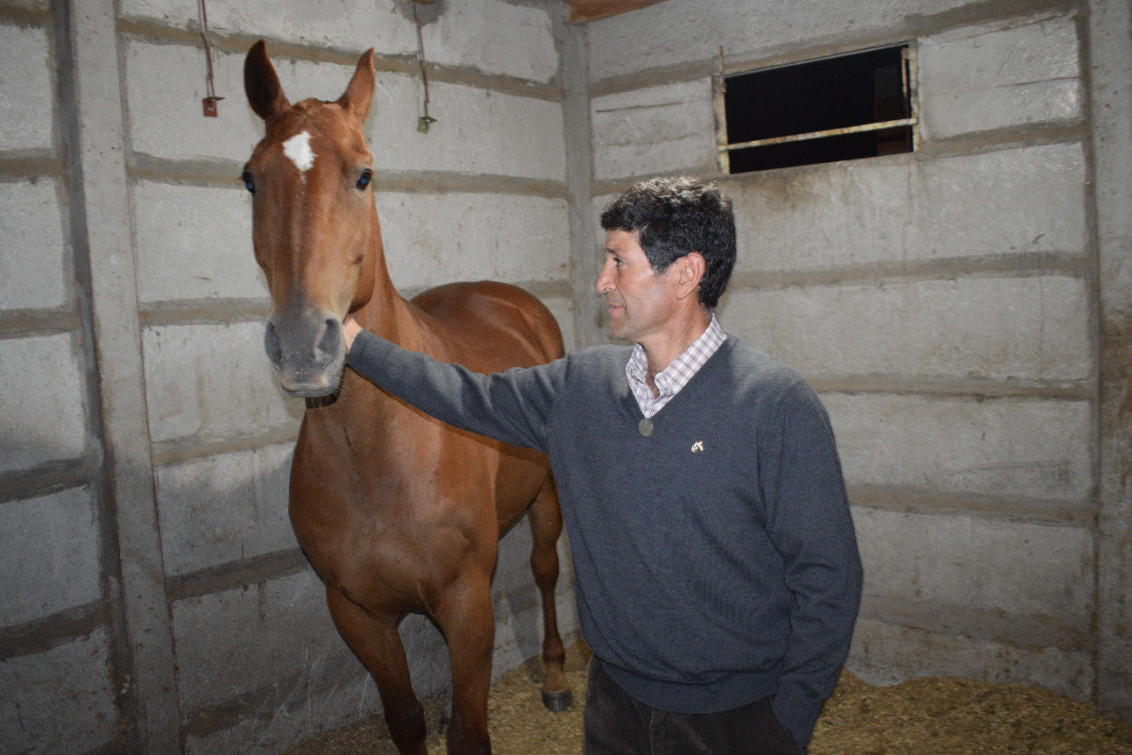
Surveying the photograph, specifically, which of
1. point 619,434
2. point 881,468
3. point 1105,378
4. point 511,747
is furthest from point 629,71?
point 511,747

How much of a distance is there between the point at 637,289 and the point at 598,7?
2535mm

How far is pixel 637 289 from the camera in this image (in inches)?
55.5

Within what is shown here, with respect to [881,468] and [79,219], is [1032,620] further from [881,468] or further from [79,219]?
[79,219]

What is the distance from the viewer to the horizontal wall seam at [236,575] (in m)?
2.44

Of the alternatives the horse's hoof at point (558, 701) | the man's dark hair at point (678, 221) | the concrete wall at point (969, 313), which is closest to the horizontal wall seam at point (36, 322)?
the man's dark hair at point (678, 221)

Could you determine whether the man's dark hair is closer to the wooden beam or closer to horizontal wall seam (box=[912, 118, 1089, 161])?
horizontal wall seam (box=[912, 118, 1089, 161])

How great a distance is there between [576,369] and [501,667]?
2231 mm

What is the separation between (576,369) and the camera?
1539 millimetres

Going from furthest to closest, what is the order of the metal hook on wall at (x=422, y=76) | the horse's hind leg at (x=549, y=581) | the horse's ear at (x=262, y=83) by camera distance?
the horse's hind leg at (x=549, y=581)
the metal hook on wall at (x=422, y=76)
the horse's ear at (x=262, y=83)

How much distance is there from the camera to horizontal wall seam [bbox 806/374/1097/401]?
2727 mm

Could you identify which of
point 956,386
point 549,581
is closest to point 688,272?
point 956,386

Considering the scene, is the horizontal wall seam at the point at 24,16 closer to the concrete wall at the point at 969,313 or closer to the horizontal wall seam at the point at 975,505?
the concrete wall at the point at 969,313

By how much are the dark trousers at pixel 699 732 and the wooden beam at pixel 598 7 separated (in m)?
2.96

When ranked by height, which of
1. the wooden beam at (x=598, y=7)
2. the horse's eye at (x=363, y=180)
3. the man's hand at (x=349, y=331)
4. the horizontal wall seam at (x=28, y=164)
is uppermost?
the wooden beam at (x=598, y=7)
